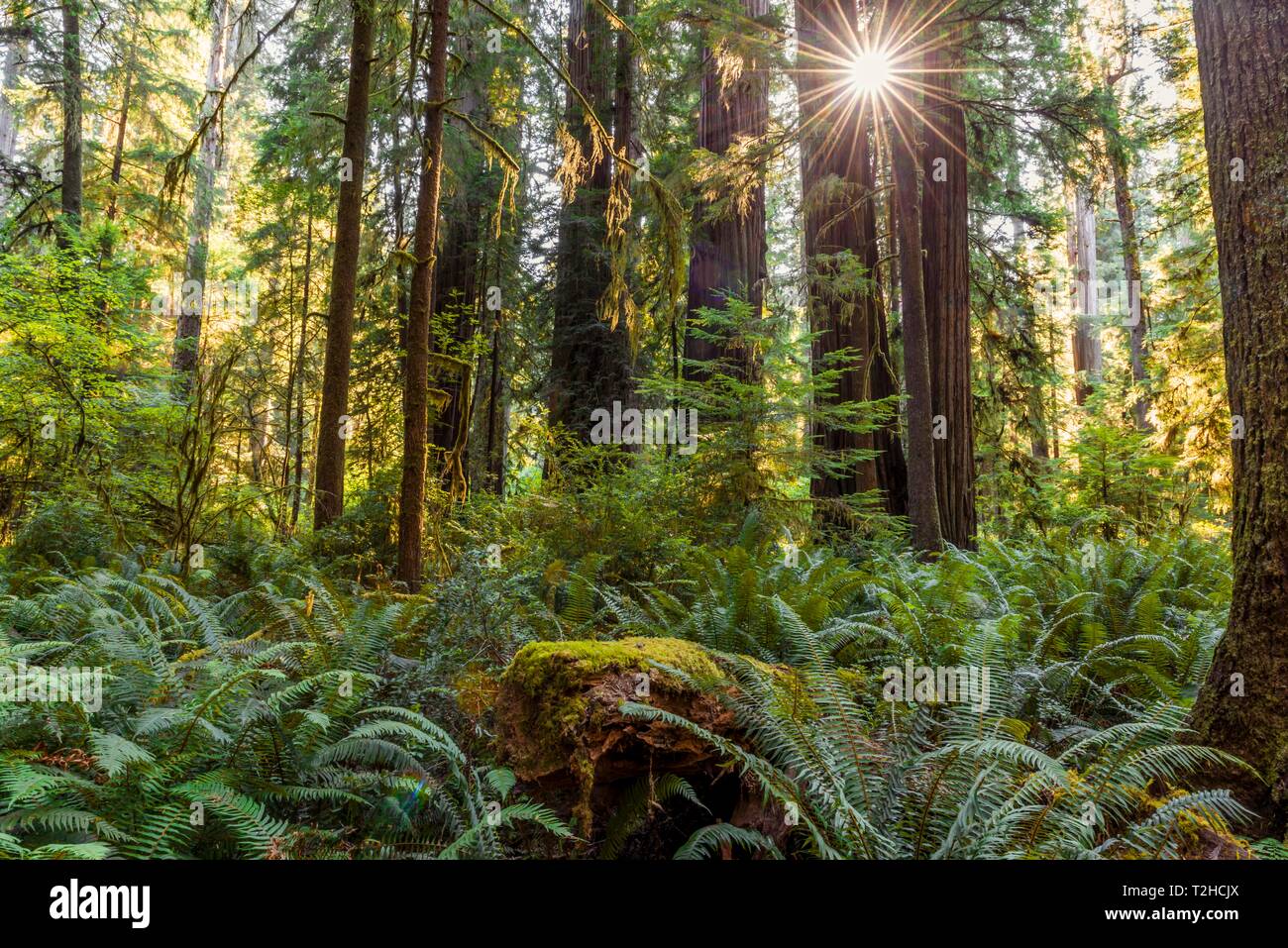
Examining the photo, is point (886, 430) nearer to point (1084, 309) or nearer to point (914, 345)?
point (914, 345)

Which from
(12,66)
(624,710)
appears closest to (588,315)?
(624,710)

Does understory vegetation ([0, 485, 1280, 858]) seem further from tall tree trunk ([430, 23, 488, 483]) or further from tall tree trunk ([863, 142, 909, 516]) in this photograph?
tall tree trunk ([430, 23, 488, 483])

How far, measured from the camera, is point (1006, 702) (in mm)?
3512

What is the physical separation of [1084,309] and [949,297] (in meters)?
17.2

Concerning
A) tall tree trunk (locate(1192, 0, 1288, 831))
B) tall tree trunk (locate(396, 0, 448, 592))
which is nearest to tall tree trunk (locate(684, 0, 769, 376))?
tall tree trunk (locate(396, 0, 448, 592))

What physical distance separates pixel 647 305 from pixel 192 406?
6.55 metres

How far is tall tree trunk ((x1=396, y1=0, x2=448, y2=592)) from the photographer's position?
18.6 feet

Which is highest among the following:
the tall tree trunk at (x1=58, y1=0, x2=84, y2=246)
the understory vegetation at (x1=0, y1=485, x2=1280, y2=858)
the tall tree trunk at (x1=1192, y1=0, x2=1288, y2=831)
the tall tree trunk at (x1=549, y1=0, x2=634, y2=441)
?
the tall tree trunk at (x1=58, y1=0, x2=84, y2=246)

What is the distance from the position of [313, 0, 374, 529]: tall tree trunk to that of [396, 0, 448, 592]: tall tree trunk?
6.40 feet

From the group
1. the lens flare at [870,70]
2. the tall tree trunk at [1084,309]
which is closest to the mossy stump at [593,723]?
the lens flare at [870,70]

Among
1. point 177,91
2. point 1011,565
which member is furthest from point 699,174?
point 177,91

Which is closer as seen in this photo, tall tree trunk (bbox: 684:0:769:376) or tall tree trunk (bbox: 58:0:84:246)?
tall tree trunk (bbox: 684:0:769:376)

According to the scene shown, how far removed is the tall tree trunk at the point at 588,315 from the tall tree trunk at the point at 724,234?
1.35 m
